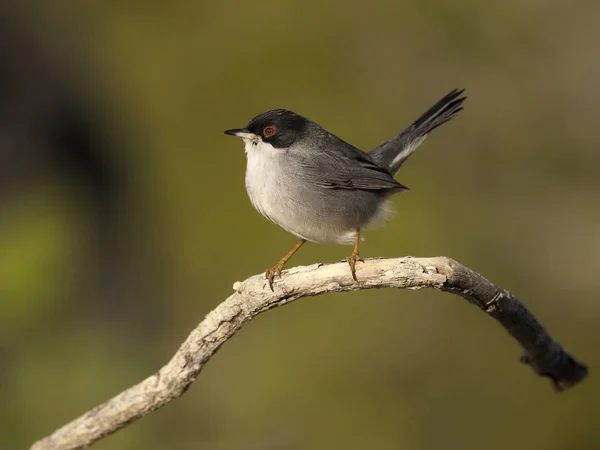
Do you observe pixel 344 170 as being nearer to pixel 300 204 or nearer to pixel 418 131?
pixel 300 204

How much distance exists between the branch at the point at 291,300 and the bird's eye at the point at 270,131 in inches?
32.3

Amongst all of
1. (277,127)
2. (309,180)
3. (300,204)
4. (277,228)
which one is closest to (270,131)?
(277,127)

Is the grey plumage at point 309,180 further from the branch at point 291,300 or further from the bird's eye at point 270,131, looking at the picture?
the branch at point 291,300

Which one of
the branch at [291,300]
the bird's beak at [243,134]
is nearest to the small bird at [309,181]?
the bird's beak at [243,134]

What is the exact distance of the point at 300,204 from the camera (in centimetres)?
369

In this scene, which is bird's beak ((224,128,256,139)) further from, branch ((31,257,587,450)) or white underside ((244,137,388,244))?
branch ((31,257,587,450))

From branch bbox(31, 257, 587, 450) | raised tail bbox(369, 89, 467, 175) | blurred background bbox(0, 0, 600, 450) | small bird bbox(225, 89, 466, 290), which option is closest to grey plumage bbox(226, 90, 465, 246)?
small bird bbox(225, 89, 466, 290)

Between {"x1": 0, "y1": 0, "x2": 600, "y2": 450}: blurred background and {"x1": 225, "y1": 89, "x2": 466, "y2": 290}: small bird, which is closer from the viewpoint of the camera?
{"x1": 225, "y1": 89, "x2": 466, "y2": 290}: small bird

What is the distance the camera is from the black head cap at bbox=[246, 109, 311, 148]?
379 cm

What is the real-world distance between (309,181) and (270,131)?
33cm

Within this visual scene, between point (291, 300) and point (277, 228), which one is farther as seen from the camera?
point (277, 228)

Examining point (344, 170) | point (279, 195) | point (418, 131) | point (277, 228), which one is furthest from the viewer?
point (277, 228)

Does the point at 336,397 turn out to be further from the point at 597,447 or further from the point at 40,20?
the point at 40,20

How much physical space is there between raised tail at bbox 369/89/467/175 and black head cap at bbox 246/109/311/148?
742 millimetres
